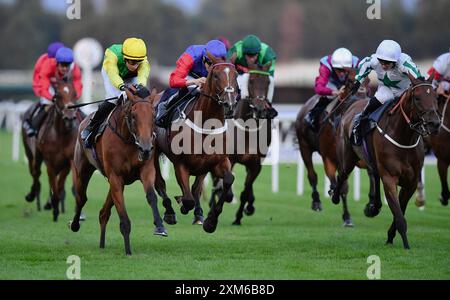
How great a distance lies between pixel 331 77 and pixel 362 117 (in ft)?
9.00

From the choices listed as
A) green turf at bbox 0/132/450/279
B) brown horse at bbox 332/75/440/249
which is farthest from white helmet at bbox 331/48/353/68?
brown horse at bbox 332/75/440/249

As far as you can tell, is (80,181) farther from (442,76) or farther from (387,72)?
(442,76)

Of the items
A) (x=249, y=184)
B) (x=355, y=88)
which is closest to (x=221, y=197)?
(x=355, y=88)

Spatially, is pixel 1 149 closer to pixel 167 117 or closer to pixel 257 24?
pixel 167 117

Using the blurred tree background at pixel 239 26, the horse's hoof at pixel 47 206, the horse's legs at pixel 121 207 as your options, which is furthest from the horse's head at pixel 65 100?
the blurred tree background at pixel 239 26

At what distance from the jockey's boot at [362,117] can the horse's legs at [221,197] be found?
1595 mm

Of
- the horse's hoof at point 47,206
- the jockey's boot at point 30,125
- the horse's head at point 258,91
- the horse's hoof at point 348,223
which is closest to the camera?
the horse's head at point 258,91

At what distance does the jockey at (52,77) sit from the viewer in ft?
→ 47.0

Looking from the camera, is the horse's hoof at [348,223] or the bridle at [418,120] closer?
the bridle at [418,120]

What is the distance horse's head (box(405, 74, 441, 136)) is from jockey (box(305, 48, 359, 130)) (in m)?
3.16

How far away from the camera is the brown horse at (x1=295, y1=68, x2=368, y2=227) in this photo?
527 inches

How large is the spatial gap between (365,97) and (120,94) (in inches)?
167

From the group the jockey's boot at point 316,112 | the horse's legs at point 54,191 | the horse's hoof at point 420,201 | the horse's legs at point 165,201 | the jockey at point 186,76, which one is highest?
the jockey at point 186,76

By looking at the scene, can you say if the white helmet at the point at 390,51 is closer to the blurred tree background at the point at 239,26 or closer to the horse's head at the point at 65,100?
the horse's head at the point at 65,100
